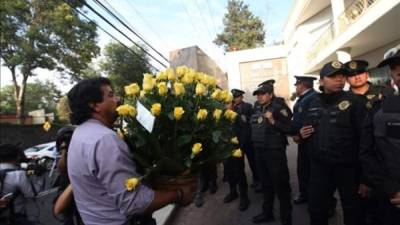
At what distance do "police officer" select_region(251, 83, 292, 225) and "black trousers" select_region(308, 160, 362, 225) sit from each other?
2.85 feet

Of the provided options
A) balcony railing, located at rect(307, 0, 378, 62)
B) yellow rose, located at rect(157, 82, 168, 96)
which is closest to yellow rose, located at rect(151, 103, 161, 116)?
yellow rose, located at rect(157, 82, 168, 96)

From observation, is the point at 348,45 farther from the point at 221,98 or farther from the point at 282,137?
the point at 221,98

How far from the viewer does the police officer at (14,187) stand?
11.8 ft

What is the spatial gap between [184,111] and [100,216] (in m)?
0.72

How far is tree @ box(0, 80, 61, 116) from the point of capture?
65.1 m

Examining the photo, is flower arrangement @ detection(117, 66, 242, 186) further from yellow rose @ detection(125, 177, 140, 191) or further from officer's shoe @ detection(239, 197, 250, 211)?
officer's shoe @ detection(239, 197, 250, 211)

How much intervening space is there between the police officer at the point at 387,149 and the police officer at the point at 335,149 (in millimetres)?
536

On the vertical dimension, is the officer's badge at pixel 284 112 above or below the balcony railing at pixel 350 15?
below

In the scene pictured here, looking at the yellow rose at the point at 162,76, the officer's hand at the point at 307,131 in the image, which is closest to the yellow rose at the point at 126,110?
the yellow rose at the point at 162,76

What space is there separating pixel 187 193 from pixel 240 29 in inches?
2026

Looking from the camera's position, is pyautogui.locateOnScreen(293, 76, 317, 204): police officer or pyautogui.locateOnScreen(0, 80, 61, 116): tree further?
pyautogui.locateOnScreen(0, 80, 61, 116): tree

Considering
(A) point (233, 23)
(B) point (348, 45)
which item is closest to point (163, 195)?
(B) point (348, 45)

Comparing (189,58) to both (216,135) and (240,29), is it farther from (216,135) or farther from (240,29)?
(240,29)

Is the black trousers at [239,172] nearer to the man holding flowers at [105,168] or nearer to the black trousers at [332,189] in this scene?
the black trousers at [332,189]
